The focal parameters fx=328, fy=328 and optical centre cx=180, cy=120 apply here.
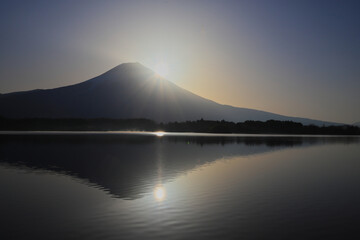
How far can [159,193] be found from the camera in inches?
1164

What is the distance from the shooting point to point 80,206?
2438cm

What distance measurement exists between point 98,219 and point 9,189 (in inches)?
578

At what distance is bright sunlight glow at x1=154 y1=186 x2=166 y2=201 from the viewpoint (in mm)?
27505

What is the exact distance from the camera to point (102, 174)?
41438mm

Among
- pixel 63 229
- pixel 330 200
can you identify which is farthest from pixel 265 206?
pixel 63 229

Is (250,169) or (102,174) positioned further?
(250,169)

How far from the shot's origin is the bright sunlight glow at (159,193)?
27.5 metres

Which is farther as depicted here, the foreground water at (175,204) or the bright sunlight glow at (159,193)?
the bright sunlight glow at (159,193)

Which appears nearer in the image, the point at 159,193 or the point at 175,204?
the point at 175,204

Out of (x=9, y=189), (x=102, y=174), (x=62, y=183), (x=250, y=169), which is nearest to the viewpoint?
(x=9, y=189)

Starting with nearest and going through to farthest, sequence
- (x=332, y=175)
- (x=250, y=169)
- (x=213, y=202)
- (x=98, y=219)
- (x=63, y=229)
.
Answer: (x=63, y=229)
(x=98, y=219)
(x=213, y=202)
(x=332, y=175)
(x=250, y=169)

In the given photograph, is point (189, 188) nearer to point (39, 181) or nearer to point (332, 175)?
point (39, 181)

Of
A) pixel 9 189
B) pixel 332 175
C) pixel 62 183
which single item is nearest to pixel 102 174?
pixel 62 183

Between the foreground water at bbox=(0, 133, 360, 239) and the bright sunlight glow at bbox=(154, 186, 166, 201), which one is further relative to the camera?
the bright sunlight glow at bbox=(154, 186, 166, 201)
